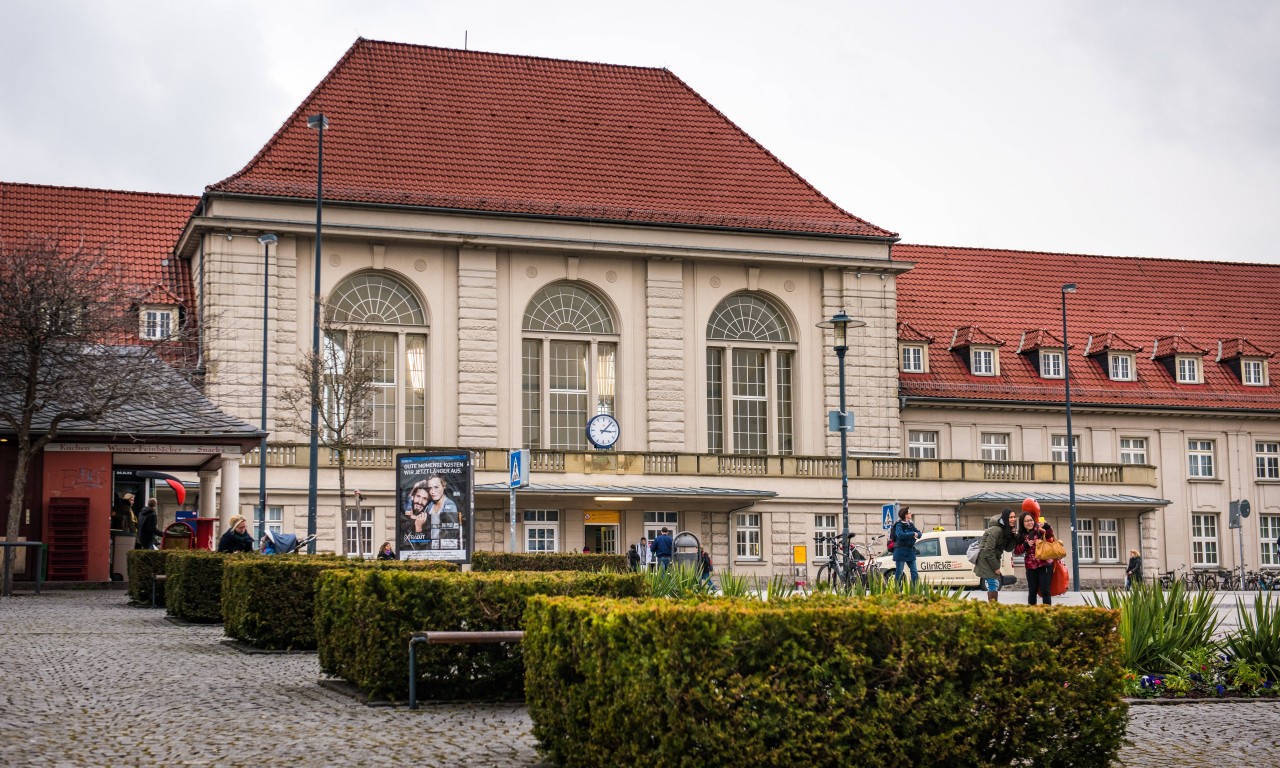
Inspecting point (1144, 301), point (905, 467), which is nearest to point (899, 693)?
point (905, 467)

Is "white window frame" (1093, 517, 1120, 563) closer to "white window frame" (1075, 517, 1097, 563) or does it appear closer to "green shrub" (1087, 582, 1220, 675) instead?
"white window frame" (1075, 517, 1097, 563)

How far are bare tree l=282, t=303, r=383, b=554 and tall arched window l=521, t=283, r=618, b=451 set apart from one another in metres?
5.17

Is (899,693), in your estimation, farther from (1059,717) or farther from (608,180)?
(608,180)

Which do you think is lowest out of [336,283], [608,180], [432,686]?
[432,686]

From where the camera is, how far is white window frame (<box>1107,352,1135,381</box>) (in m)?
62.9

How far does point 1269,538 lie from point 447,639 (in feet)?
186

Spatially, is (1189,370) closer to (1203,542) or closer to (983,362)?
(1203,542)

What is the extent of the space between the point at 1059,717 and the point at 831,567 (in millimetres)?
24185

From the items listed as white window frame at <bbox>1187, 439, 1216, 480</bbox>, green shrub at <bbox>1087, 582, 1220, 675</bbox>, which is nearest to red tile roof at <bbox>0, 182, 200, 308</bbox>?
white window frame at <bbox>1187, 439, 1216, 480</bbox>

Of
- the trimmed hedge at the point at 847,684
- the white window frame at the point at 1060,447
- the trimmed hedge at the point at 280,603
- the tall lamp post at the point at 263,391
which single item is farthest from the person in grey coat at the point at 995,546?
the white window frame at the point at 1060,447

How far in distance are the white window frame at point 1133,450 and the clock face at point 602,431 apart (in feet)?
69.5

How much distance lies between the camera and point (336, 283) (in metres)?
50.7

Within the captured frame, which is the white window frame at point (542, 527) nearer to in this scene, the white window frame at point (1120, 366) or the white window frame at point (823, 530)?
the white window frame at point (823, 530)

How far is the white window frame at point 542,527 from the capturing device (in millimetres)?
50900
